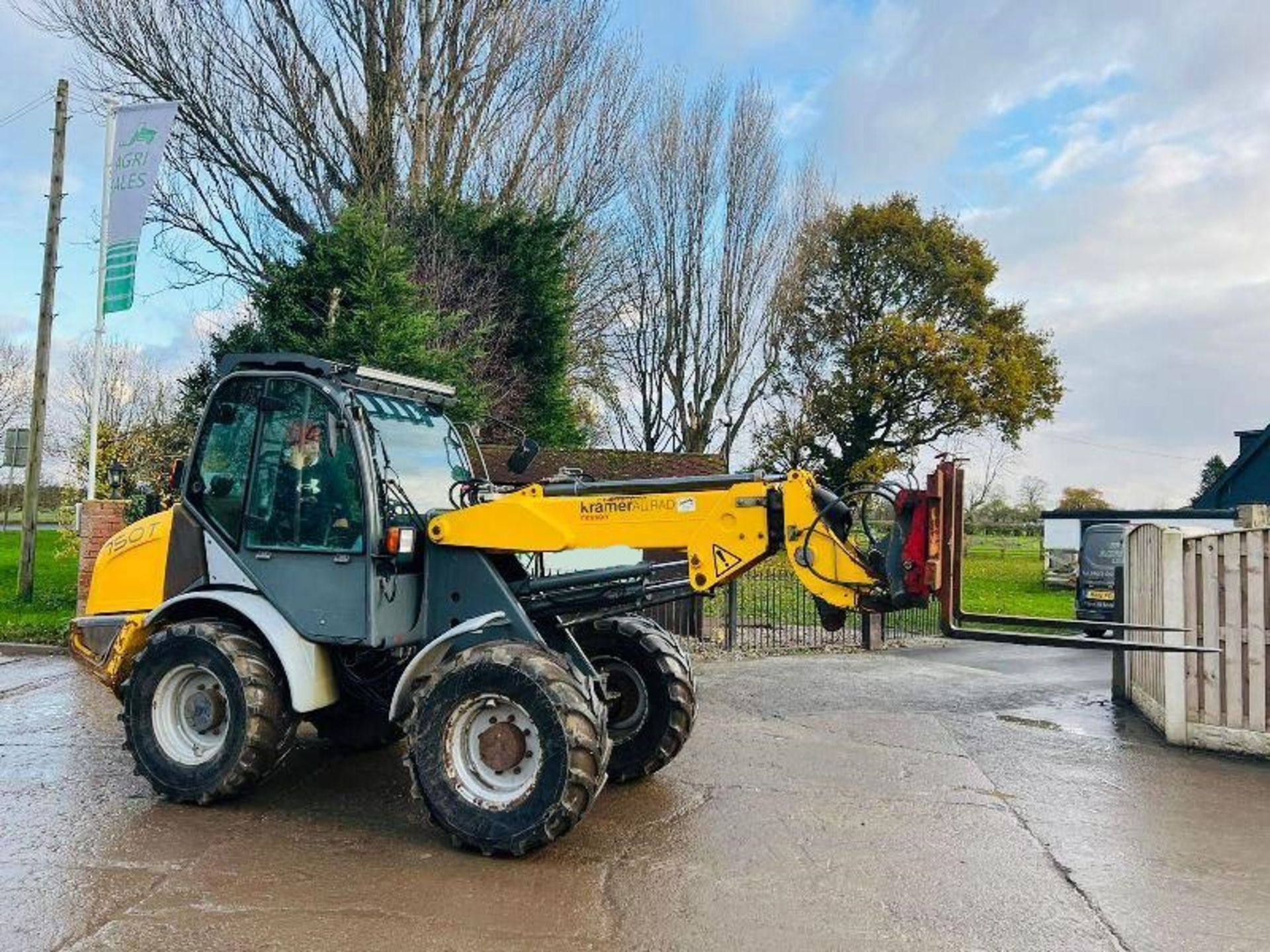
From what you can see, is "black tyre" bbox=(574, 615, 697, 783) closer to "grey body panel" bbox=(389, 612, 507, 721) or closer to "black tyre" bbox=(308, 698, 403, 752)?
"grey body panel" bbox=(389, 612, 507, 721)

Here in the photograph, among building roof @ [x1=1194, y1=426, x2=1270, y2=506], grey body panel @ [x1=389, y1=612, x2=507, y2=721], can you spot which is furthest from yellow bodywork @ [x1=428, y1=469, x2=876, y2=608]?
building roof @ [x1=1194, y1=426, x2=1270, y2=506]

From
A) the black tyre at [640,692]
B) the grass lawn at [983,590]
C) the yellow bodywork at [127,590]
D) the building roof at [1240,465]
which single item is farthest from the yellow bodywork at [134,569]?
the building roof at [1240,465]

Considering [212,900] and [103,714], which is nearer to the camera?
[212,900]

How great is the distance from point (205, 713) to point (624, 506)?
2.74 m

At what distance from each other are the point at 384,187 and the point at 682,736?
45.1ft

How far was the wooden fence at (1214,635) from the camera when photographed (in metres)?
7.10

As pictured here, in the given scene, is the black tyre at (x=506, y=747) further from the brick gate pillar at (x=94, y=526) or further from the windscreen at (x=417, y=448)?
the brick gate pillar at (x=94, y=526)

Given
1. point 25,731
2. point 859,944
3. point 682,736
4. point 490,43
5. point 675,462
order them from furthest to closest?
1. point 490,43
2. point 675,462
3. point 25,731
4. point 682,736
5. point 859,944

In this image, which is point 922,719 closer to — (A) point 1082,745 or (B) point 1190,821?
(A) point 1082,745

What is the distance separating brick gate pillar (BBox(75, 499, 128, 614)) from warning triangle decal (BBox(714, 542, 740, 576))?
9.73 metres

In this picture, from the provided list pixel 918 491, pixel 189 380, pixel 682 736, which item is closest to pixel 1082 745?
pixel 682 736

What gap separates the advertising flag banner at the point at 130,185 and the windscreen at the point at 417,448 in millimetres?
8700

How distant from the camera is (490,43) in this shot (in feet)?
61.7

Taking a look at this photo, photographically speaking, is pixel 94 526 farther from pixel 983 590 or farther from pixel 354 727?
pixel 983 590
